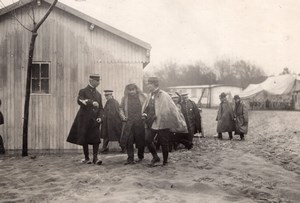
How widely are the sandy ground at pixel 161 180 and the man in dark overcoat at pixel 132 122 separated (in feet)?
1.61

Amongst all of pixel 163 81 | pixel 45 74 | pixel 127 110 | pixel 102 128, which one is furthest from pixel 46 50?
pixel 163 81

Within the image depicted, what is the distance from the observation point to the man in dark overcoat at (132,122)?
816 centimetres

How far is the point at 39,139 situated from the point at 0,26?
3.79 metres

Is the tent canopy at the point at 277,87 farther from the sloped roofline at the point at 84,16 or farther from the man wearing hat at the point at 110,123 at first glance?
the man wearing hat at the point at 110,123

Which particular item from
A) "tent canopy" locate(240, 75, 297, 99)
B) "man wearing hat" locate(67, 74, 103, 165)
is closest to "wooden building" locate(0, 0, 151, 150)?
"man wearing hat" locate(67, 74, 103, 165)

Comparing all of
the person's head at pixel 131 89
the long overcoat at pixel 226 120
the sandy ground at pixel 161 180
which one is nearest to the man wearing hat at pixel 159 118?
the person's head at pixel 131 89

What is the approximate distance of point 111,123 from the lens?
1115 centimetres

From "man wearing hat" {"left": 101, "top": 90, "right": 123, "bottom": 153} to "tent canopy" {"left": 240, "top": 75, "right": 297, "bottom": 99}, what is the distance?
25535 millimetres

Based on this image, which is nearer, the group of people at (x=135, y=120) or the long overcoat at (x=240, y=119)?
the group of people at (x=135, y=120)

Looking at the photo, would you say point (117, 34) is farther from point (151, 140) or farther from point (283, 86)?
point (283, 86)

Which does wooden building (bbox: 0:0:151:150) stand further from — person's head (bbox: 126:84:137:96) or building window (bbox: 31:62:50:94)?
person's head (bbox: 126:84:137:96)

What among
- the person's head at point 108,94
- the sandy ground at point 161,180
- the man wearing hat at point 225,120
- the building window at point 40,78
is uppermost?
the building window at point 40,78

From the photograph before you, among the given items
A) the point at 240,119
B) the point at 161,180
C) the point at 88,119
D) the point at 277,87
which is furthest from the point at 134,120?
the point at 277,87

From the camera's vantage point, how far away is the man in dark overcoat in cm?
816
